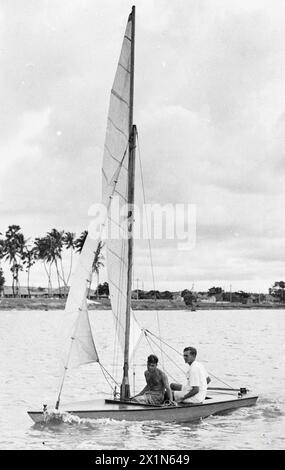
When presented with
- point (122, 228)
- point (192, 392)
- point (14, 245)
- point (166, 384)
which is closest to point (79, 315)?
point (122, 228)

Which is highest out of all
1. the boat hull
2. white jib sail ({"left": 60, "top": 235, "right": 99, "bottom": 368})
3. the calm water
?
white jib sail ({"left": 60, "top": 235, "right": 99, "bottom": 368})

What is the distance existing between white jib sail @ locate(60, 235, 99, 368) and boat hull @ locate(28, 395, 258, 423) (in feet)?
3.34

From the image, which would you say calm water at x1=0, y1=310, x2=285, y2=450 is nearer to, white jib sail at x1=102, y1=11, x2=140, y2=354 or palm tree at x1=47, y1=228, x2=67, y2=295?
white jib sail at x1=102, y1=11, x2=140, y2=354

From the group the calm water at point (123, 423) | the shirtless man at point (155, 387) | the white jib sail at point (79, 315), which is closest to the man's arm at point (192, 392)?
the shirtless man at point (155, 387)

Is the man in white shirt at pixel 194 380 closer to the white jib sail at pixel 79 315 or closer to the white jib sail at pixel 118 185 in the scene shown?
the white jib sail at pixel 118 185

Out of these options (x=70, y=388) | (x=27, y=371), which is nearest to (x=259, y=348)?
(x=27, y=371)

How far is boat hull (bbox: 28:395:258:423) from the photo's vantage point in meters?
14.5

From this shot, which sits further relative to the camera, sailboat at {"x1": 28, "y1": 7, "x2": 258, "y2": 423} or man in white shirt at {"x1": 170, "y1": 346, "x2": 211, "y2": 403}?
sailboat at {"x1": 28, "y1": 7, "x2": 258, "y2": 423}

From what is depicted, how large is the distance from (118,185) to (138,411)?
5.05 metres

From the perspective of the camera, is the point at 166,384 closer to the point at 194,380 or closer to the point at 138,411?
the point at 194,380

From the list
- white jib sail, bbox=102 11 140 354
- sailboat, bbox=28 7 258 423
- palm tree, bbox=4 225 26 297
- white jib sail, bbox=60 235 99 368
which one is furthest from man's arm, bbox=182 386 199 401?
palm tree, bbox=4 225 26 297

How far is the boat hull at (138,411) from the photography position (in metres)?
14.5

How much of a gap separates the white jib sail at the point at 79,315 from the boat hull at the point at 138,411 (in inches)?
40.1

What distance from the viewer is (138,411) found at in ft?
47.6
